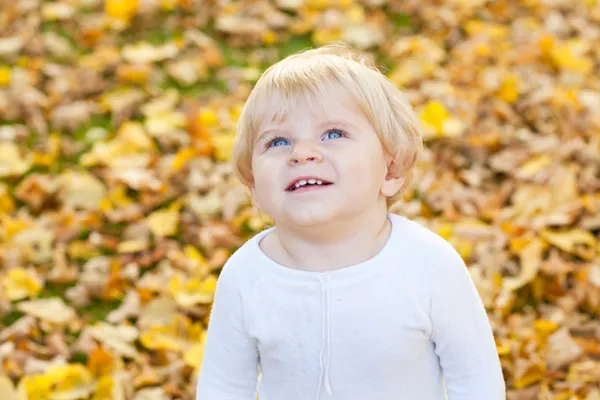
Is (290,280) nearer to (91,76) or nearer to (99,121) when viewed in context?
(99,121)

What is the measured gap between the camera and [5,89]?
366 centimetres

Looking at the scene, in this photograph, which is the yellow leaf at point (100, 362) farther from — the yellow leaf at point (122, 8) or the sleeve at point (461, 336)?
the yellow leaf at point (122, 8)

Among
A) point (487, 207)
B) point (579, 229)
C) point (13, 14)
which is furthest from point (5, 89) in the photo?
point (579, 229)

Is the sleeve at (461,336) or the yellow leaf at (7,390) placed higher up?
the sleeve at (461,336)

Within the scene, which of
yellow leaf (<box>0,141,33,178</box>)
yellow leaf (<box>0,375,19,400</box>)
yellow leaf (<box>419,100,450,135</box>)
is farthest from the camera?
yellow leaf (<box>419,100,450,135</box>)

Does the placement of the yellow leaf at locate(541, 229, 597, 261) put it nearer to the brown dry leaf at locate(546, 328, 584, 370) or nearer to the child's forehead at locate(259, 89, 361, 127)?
the brown dry leaf at locate(546, 328, 584, 370)

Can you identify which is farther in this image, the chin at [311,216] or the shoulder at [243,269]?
the shoulder at [243,269]

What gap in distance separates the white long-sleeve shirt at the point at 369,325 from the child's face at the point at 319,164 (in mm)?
117

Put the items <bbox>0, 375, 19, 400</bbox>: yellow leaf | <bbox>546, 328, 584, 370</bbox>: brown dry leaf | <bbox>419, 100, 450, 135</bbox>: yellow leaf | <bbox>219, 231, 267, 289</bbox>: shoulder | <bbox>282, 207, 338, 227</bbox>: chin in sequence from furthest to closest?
<bbox>419, 100, 450, 135</bbox>: yellow leaf < <bbox>546, 328, 584, 370</bbox>: brown dry leaf < <bbox>0, 375, 19, 400</bbox>: yellow leaf < <bbox>219, 231, 267, 289</bbox>: shoulder < <bbox>282, 207, 338, 227</bbox>: chin

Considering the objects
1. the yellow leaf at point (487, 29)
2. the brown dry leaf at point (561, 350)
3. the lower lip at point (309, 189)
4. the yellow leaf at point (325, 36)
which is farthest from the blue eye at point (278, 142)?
the yellow leaf at point (487, 29)

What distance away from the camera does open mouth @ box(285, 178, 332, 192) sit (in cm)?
155

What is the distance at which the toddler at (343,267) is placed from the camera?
1574mm

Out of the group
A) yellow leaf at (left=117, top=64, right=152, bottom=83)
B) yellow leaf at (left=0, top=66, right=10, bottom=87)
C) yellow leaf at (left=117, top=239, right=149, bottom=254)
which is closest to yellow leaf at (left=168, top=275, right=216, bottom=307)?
yellow leaf at (left=117, top=239, right=149, bottom=254)

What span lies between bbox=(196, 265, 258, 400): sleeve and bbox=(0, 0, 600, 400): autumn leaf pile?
0.63m
